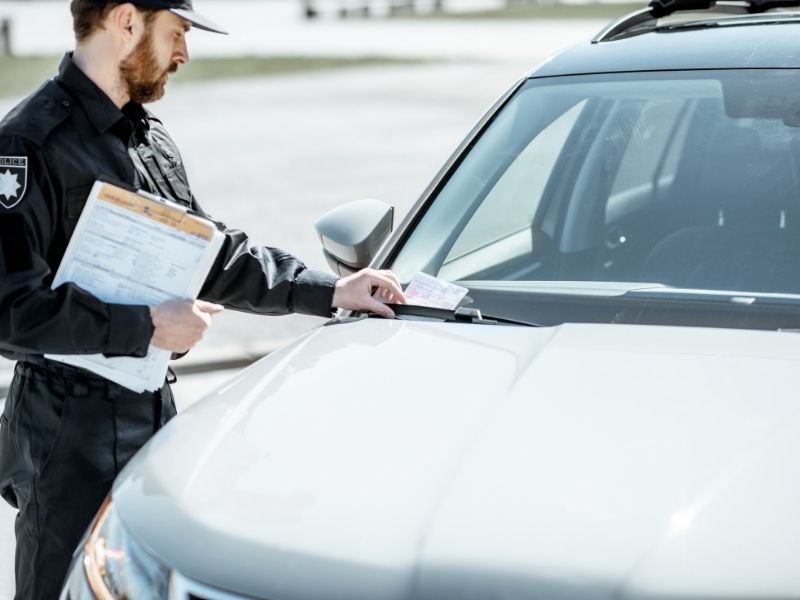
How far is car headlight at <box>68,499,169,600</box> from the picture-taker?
2.11m

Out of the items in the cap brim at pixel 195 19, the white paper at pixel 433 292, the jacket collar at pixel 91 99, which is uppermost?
the cap brim at pixel 195 19

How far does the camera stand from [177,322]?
8.64 feet

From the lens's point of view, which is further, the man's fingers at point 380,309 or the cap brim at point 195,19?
the man's fingers at point 380,309

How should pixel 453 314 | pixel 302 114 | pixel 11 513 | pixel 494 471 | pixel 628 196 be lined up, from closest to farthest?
pixel 494 471
pixel 453 314
pixel 628 196
pixel 11 513
pixel 302 114

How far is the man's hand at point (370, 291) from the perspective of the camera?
2922mm

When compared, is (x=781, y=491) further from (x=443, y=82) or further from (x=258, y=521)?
(x=443, y=82)

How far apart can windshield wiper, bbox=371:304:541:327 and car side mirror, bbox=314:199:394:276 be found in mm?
349

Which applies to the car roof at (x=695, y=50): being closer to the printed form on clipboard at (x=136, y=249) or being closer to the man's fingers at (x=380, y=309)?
the man's fingers at (x=380, y=309)

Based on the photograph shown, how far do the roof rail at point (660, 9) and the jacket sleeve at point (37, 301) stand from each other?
1.55 meters

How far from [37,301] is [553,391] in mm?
994

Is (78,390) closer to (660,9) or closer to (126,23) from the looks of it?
(126,23)

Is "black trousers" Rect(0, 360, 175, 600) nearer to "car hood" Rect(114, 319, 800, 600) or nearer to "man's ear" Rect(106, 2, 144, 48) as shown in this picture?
"car hood" Rect(114, 319, 800, 600)

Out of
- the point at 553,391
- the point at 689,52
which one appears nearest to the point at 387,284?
the point at 553,391

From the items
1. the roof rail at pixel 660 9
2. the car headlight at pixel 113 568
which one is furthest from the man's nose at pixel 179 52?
the roof rail at pixel 660 9
